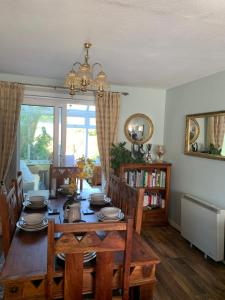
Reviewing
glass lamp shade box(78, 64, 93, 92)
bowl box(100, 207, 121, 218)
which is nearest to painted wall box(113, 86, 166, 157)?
glass lamp shade box(78, 64, 93, 92)

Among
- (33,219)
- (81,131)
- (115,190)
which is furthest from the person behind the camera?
(81,131)

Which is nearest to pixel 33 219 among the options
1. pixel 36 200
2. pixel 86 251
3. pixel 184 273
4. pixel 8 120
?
pixel 36 200

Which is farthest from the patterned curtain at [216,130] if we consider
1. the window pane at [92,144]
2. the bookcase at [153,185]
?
the window pane at [92,144]

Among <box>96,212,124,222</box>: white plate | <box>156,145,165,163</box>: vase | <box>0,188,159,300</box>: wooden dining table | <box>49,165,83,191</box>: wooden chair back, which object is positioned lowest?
<box>0,188,159,300</box>: wooden dining table

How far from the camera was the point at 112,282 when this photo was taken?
120 centimetres

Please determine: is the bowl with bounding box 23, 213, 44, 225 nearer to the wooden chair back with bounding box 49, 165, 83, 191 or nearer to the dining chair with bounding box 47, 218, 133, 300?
the dining chair with bounding box 47, 218, 133, 300

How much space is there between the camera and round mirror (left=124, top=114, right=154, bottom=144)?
420 cm

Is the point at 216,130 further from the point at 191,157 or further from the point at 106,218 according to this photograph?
the point at 106,218

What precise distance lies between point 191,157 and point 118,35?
7.28ft

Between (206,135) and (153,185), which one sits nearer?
(206,135)

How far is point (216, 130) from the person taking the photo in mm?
3107

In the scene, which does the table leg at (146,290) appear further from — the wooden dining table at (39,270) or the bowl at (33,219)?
the bowl at (33,219)

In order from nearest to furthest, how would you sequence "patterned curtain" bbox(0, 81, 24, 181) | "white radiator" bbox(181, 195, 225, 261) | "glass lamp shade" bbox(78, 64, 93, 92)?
"glass lamp shade" bbox(78, 64, 93, 92) → "white radiator" bbox(181, 195, 225, 261) → "patterned curtain" bbox(0, 81, 24, 181)

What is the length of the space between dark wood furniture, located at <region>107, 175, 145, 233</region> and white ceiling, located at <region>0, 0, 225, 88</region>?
1.25m
